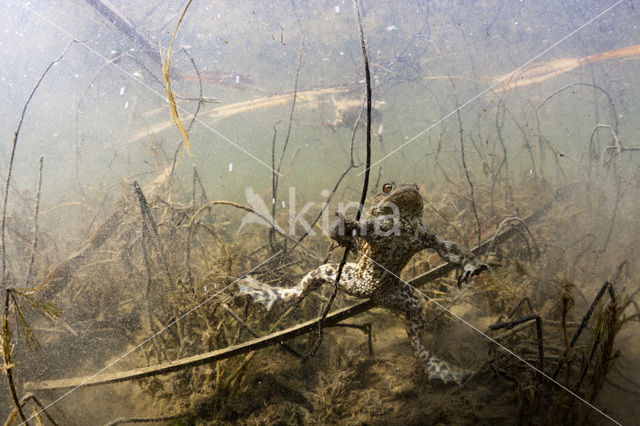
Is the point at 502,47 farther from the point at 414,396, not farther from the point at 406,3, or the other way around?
the point at 414,396

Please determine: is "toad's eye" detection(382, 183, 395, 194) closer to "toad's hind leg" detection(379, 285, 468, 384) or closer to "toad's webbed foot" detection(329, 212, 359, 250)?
"toad's webbed foot" detection(329, 212, 359, 250)

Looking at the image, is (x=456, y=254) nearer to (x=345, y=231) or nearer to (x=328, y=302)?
(x=345, y=231)

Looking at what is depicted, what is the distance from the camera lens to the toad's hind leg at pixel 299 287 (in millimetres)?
3035

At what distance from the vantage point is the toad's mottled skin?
2389 mm

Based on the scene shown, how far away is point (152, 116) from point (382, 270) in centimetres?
2680

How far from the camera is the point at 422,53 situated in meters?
19.1

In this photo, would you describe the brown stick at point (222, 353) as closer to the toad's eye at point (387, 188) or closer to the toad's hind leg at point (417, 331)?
the toad's hind leg at point (417, 331)

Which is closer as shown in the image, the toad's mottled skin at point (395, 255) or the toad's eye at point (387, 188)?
the toad's mottled skin at point (395, 255)

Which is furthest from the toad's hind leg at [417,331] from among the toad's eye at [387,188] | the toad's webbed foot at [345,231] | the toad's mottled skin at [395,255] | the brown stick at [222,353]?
the toad's webbed foot at [345,231]

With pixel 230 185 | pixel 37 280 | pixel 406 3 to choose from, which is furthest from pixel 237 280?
pixel 406 3

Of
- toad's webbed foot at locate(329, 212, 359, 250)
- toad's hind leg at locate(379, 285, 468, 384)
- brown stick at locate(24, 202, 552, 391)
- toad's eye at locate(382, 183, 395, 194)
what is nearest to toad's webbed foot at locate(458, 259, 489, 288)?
brown stick at locate(24, 202, 552, 391)

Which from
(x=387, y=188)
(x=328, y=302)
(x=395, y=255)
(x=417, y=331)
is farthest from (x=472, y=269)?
(x=328, y=302)

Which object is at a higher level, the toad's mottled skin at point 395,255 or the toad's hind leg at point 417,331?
the toad's mottled skin at point 395,255

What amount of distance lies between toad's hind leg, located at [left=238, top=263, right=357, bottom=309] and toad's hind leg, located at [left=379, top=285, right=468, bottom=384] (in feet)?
1.36
